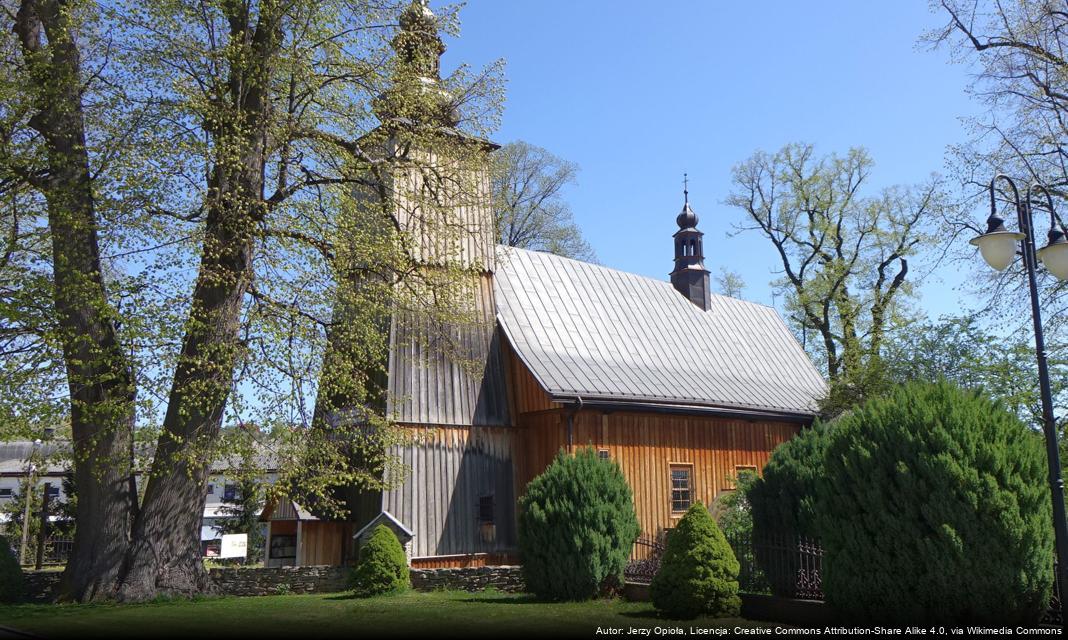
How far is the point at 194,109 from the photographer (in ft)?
44.2

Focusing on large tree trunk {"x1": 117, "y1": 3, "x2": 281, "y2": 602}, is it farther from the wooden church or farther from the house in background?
the house in background

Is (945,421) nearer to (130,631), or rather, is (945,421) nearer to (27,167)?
(130,631)

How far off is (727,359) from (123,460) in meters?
17.5

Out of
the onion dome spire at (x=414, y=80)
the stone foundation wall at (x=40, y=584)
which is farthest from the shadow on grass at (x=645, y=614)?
the stone foundation wall at (x=40, y=584)

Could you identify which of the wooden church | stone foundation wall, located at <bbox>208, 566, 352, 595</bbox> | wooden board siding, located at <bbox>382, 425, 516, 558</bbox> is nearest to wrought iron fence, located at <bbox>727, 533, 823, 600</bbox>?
the wooden church

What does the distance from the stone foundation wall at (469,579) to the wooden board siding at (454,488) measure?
3.27 ft

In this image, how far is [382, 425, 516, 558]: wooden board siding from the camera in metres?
17.3

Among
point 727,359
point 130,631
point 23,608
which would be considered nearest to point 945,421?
point 130,631

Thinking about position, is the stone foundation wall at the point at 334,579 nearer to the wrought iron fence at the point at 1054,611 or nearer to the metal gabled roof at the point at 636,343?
the metal gabled roof at the point at 636,343

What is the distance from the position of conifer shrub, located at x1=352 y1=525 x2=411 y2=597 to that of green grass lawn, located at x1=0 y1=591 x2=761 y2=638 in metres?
0.58

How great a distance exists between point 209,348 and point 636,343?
12.8 metres

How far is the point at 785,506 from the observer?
1317 centimetres

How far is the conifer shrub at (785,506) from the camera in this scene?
12242 mm

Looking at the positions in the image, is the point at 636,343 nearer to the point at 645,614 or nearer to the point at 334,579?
the point at 334,579
